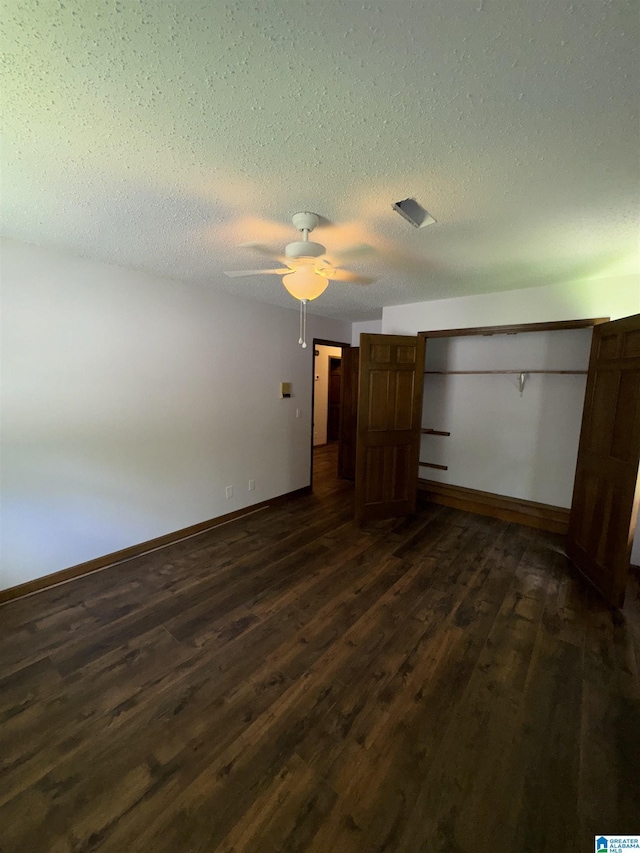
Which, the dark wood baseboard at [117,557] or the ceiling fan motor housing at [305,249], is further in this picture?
the dark wood baseboard at [117,557]

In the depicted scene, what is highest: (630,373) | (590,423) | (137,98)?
(137,98)

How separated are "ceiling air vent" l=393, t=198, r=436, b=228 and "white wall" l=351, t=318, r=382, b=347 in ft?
10.1

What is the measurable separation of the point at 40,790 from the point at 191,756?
547 mm

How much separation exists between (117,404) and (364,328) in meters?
3.59

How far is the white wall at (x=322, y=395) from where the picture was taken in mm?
7188

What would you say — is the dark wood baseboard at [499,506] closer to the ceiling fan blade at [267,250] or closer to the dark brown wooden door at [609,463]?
the dark brown wooden door at [609,463]

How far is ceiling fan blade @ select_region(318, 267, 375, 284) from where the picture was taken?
198 cm

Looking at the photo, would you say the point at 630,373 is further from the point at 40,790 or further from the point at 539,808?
the point at 40,790

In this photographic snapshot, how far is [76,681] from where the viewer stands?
172cm

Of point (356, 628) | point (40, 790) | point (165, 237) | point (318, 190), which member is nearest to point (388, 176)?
point (318, 190)

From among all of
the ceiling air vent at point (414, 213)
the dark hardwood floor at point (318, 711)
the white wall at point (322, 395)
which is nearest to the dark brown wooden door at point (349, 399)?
the white wall at point (322, 395)

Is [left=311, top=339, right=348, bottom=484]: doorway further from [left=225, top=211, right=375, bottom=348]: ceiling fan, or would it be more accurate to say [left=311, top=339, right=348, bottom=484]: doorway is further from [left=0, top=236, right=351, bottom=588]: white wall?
[left=225, top=211, right=375, bottom=348]: ceiling fan

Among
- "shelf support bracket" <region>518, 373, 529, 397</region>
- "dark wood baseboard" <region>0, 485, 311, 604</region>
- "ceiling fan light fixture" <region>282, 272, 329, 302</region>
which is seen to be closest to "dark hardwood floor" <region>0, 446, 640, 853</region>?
"dark wood baseboard" <region>0, 485, 311, 604</region>

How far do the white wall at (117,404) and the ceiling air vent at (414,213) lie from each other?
7.20 feet
